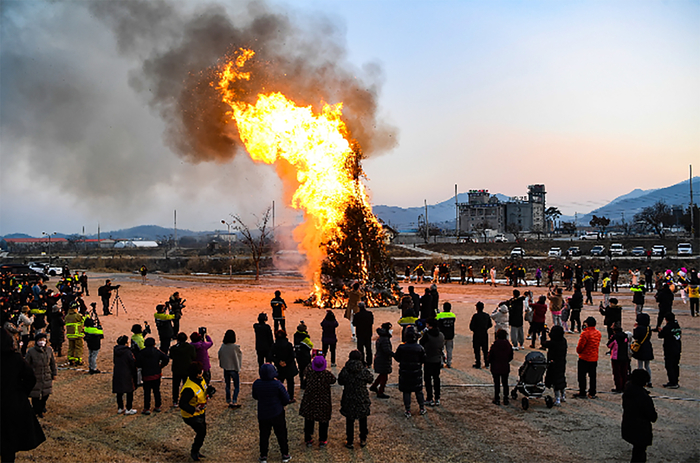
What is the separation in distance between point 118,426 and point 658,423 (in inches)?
390

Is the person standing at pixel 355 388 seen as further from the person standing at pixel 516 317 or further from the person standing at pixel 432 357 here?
the person standing at pixel 516 317

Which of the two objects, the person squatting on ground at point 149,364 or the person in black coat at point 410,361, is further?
the person squatting on ground at point 149,364

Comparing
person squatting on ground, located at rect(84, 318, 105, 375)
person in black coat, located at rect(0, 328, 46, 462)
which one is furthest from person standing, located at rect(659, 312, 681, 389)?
person squatting on ground, located at rect(84, 318, 105, 375)

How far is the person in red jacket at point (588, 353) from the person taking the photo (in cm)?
986

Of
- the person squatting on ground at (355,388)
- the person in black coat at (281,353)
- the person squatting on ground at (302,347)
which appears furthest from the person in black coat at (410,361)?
the person squatting on ground at (302,347)

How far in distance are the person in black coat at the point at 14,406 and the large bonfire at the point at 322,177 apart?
19.5 metres

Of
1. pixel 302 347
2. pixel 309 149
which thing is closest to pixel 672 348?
pixel 302 347

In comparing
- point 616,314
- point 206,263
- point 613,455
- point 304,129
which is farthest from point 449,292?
point 206,263

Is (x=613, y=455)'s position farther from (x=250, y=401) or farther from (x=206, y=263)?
(x=206, y=263)

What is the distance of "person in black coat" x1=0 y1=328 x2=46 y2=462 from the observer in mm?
5707

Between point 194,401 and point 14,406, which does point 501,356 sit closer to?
point 194,401

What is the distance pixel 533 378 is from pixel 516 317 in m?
4.61

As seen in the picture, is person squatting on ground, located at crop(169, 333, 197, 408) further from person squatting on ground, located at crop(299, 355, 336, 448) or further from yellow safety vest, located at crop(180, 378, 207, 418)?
person squatting on ground, located at crop(299, 355, 336, 448)

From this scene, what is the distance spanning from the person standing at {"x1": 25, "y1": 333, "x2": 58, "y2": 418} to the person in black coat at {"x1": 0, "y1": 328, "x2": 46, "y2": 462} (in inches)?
128
